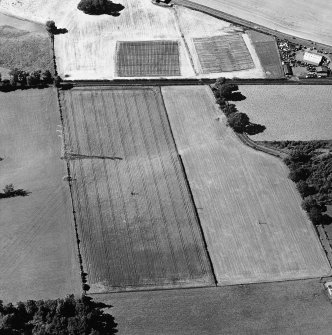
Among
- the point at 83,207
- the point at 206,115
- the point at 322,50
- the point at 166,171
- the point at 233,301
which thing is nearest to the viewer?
the point at 233,301

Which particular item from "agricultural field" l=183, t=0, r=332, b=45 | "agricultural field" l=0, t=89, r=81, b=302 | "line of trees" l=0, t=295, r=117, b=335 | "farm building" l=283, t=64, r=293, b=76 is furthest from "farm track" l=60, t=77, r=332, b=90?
"line of trees" l=0, t=295, r=117, b=335

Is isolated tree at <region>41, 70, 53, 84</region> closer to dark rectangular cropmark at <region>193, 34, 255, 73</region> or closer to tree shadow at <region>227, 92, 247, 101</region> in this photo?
dark rectangular cropmark at <region>193, 34, 255, 73</region>

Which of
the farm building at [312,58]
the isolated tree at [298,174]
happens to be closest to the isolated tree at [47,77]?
the isolated tree at [298,174]

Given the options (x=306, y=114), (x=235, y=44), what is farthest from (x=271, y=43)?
(x=306, y=114)

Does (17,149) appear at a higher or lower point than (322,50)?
lower

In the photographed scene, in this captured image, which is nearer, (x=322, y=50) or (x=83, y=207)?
(x=83, y=207)

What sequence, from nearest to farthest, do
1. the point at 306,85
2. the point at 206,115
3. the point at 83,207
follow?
the point at 83,207, the point at 206,115, the point at 306,85

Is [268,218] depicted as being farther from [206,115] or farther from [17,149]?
[17,149]

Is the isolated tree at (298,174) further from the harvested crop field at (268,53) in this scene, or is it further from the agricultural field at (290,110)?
the harvested crop field at (268,53)

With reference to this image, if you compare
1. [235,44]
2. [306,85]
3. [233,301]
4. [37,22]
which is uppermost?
[37,22]
